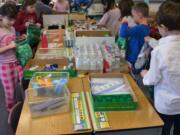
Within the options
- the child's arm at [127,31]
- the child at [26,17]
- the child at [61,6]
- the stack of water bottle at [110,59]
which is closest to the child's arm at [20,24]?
the child at [26,17]

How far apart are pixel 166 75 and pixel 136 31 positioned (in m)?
1.33

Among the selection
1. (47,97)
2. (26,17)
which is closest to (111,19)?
(26,17)

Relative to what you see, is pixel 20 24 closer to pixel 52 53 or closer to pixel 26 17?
pixel 26 17

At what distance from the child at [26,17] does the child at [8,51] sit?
119 centimetres

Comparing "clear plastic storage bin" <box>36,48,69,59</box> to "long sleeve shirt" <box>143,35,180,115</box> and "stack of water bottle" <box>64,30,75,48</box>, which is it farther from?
"long sleeve shirt" <box>143,35,180,115</box>

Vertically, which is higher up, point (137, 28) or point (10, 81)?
point (137, 28)

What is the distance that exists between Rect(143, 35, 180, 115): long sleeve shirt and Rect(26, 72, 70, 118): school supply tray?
570 mm

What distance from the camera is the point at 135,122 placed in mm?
1541

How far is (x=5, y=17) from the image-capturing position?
2518mm

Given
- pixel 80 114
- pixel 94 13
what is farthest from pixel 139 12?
pixel 94 13

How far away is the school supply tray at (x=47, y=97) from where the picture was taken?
63.2 inches

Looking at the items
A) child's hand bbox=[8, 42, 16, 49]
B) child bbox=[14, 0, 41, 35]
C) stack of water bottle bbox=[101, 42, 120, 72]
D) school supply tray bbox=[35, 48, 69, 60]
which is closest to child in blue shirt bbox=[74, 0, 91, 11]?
child bbox=[14, 0, 41, 35]

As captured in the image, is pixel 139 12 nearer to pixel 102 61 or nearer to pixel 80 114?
pixel 102 61

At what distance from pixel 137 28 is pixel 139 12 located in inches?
7.8
